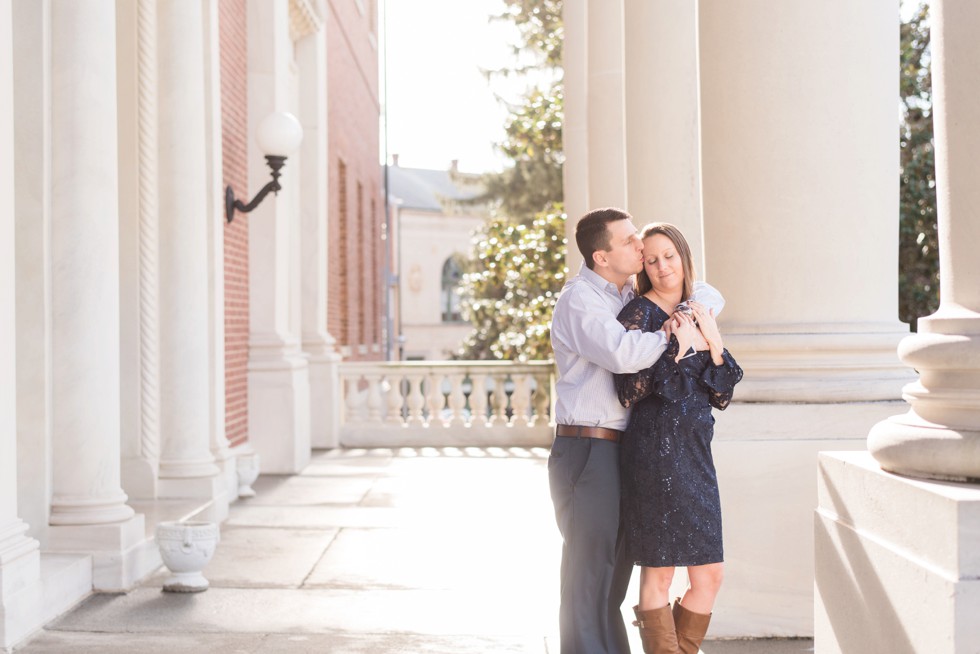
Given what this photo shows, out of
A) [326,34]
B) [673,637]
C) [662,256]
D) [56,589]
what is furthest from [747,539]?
[326,34]

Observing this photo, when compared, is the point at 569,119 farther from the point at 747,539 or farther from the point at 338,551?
the point at 747,539

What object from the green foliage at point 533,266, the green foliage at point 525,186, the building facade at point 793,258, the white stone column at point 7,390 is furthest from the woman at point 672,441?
the green foliage at point 525,186

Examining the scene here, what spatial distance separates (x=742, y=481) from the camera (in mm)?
5418

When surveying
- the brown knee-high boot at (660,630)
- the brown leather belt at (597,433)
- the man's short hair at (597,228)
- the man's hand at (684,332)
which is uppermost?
the man's short hair at (597,228)

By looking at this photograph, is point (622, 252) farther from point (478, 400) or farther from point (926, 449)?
point (478, 400)

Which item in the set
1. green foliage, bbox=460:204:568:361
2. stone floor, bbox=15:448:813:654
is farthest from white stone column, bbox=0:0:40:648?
green foliage, bbox=460:204:568:361

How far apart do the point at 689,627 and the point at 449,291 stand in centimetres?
6006

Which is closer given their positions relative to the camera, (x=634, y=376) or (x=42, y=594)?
(x=634, y=376)

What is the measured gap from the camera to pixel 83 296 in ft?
22.2

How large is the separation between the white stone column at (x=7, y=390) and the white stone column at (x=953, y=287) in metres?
4.07

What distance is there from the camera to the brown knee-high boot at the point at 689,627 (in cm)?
427

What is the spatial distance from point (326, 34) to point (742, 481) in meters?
13.4

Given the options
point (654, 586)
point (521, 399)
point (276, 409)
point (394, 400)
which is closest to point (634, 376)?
point (654, 586)

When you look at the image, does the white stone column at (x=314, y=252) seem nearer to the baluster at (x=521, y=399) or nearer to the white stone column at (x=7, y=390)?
the baluster at (x=521, y=399)
